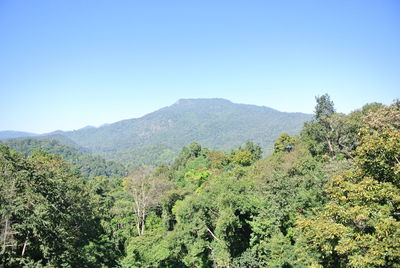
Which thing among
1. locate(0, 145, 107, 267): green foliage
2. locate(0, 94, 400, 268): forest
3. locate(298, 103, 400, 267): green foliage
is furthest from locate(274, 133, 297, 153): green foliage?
locate(0, 145, 107, 267): green foliage

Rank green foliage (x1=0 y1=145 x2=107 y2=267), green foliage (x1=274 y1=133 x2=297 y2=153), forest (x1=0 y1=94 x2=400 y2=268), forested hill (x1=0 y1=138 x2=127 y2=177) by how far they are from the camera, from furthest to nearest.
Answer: forested hill (x1=0 y1=138 x2=127 y2=177), green foliage (x1=274 y1=133 x2=297 y2=153), green foliage (x1=0 y1=145 x2=107 y2=267), forest (x1=0 y1=94 x2=400 y2=268)

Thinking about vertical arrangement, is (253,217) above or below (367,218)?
below

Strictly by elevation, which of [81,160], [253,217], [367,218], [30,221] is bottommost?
[81,160]

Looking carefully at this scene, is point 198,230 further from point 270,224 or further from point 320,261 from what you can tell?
point 320,261

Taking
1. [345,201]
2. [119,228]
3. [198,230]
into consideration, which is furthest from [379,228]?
[119,228]

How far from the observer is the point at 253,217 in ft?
55.2

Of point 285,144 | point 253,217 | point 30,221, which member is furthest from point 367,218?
point 285,144

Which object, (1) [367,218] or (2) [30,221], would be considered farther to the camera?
(2) [30,221]

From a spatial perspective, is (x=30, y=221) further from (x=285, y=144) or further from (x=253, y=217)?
(x=285, y=144)

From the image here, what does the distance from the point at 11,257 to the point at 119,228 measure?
1860 centimetres

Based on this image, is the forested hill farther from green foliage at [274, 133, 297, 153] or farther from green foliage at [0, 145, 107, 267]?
green foliage at [0, 145, 107, 267]

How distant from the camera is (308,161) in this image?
1044 inches

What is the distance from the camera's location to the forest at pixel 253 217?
339 inches

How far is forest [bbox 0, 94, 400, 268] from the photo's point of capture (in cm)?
862
